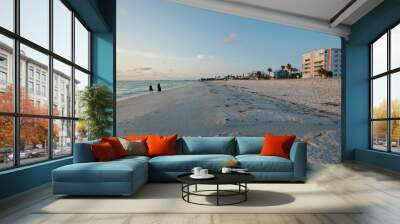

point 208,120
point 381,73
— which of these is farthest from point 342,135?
point 208,120

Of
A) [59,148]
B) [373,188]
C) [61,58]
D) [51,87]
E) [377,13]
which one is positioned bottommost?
[373,188]

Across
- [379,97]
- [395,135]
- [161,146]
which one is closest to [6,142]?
[161,146]

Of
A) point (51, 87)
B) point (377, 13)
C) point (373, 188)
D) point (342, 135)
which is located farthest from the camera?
point (342, 135)

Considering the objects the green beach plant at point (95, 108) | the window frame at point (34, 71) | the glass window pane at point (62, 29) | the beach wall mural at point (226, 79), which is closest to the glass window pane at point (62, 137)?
the window frame at point (34, 71)

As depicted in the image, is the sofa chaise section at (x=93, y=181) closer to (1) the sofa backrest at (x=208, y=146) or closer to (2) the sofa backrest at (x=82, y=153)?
(2) the sofa backrest at (x=82, y=153)

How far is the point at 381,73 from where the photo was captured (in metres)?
9.20

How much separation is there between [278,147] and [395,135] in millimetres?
3268

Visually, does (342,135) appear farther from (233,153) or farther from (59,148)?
(59,148)

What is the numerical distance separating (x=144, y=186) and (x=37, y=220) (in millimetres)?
2235

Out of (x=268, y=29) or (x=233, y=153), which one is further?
(x=268, y=29)

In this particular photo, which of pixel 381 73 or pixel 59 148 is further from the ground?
pixel 381 73

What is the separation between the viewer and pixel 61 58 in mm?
7012

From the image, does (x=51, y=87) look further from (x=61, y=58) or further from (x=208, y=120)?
(x=208, y=120)

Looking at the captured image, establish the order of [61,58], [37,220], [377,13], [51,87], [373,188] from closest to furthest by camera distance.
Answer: [37,220], [373,188], [51,87], [61,58], [377,13]
